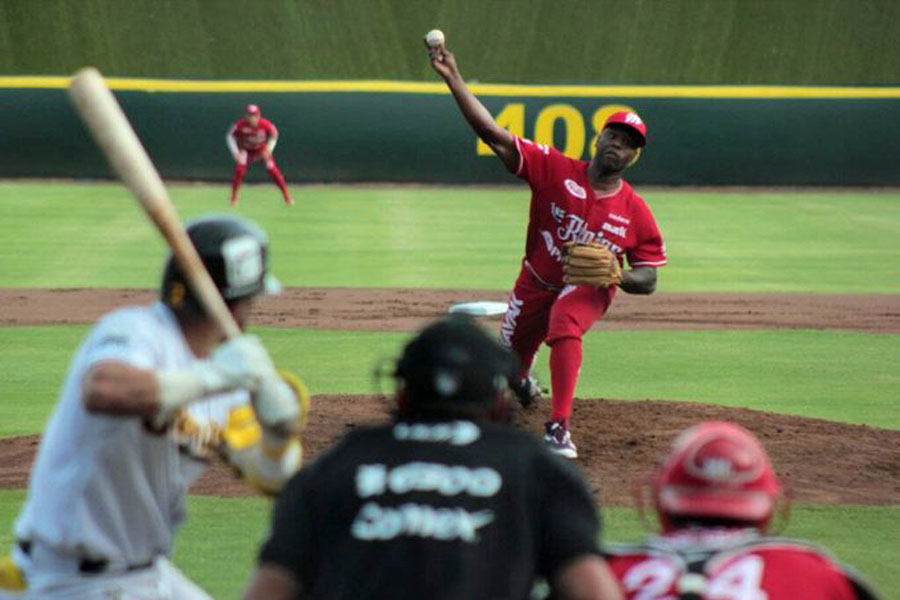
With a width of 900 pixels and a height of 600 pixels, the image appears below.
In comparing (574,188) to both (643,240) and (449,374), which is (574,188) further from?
(449,374)

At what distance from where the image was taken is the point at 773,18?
40438 mm

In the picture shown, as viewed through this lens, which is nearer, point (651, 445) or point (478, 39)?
point (651, 445)

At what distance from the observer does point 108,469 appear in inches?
155

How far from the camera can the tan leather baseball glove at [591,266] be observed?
30.1 feet

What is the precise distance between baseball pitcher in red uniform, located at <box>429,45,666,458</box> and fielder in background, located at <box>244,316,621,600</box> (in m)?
5.91

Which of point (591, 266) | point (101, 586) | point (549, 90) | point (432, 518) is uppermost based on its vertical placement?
point (549, 90)

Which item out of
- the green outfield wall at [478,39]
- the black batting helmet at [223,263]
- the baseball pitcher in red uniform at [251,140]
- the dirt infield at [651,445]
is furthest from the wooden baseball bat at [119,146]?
the green outfield wall at [478,39]

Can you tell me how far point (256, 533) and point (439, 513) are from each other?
15.4ft

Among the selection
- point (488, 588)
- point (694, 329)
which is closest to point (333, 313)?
point (694, 329)

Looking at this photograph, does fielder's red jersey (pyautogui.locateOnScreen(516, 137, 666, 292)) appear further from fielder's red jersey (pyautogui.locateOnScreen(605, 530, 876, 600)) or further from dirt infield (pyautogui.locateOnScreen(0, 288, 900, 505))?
fielder's red jersey (pyautogui.locateOnScreen(605, 530, 876, 600))

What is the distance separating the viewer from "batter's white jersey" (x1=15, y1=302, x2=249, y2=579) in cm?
389

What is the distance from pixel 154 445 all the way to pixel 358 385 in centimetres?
789

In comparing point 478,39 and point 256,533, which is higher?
point 478,39

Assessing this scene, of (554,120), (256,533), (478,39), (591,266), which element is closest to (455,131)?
(554,120)
